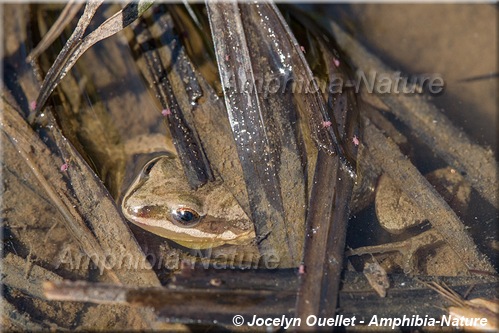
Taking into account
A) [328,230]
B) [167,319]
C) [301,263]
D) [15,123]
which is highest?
[15,123]

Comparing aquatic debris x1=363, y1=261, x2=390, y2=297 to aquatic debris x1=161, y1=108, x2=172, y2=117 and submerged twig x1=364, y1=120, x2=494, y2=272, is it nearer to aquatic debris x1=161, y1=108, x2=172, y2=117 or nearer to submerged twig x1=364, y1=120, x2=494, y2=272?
submerged twig x1=364, y1=120, x2=494, y2=272

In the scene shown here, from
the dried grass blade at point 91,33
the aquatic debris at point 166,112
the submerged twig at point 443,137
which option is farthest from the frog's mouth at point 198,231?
the submerged twig at point 443,137

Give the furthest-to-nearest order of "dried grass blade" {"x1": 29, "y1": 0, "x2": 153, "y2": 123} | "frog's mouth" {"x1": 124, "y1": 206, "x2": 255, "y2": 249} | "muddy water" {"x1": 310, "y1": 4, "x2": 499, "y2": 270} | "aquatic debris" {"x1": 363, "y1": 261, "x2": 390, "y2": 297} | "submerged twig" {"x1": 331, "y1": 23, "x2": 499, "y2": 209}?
"muddy water" {"x1": 310, "y1": 4, "x2": 499, "y2": 270} < "submerged twig" {"x1": 331, "y1": 23, "x2": 499, "y2": 209} < "frog's mouth" {"x1": 124, "y1": 206, "x2": 255, "y2": 249} < "dried grass blade" {"x1": 29, "y1": 0, "x2": 153, "y2": 123} < "aquatic debris" {"x1": 363, "y1": 261, "x2": 390, "y2": 297}

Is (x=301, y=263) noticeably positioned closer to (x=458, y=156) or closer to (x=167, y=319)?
(x=167, y=319)

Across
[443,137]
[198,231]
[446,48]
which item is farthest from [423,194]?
[446,48]

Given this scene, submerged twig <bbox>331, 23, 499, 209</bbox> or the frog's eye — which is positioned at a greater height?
submerged twig <bbox>331, 23, 499, 209</bbox>

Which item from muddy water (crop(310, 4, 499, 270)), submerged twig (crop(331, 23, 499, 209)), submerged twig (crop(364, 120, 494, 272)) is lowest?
submerged twig (crop(364, 120, 494, 272))

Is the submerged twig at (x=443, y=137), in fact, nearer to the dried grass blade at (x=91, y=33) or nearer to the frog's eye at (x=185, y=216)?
the frog's eye at (x=185, y=216)

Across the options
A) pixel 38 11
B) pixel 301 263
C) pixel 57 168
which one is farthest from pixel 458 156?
pixel 38 11

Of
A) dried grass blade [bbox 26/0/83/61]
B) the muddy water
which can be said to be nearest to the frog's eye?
dried grass blade [bbox 26/0/83/61]
